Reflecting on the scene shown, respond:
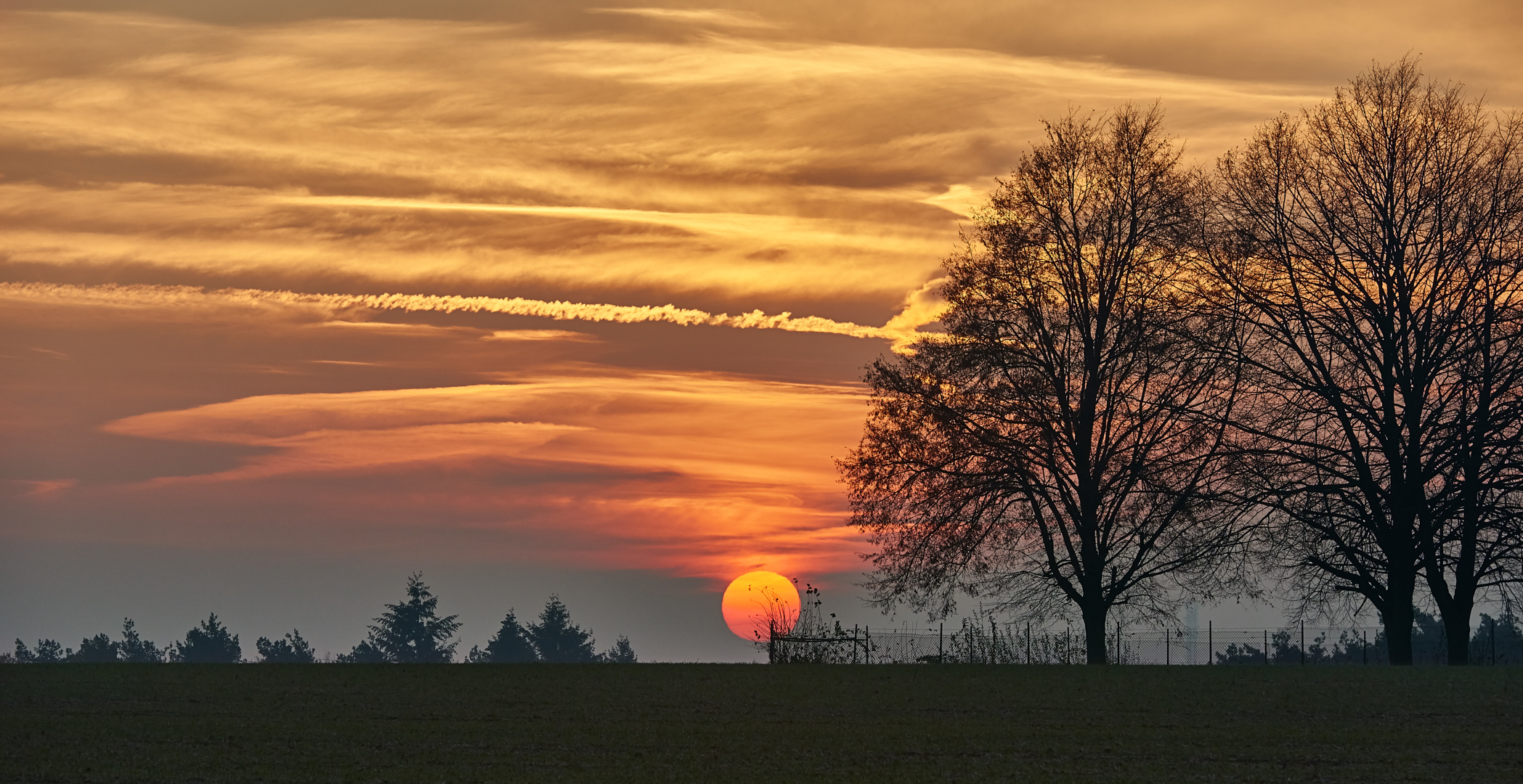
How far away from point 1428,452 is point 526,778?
97.2 feet

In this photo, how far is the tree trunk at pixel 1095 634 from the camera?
38.8 meters

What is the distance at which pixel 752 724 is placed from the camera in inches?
907

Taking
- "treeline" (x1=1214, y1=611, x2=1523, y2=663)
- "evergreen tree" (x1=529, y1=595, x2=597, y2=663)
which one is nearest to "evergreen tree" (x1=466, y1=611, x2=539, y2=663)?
"evergreen tree" (x1=529, y1=595, x2=597, y2=663)

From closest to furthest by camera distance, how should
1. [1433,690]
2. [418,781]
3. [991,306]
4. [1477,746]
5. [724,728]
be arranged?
[418,781] → [1477,746] → [724,728] → [1433,690] → [991,306]

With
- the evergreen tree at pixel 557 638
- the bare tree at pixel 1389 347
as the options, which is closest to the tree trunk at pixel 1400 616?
the bare tree at pixel 1389 347

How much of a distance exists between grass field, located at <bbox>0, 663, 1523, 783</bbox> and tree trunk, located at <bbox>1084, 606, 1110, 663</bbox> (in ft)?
22.9

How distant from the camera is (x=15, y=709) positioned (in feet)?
76.9

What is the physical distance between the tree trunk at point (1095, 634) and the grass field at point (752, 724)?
700 centimetres

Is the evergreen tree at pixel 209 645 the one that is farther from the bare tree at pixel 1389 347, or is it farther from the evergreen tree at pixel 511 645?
the bare tree at pixel 1389 347

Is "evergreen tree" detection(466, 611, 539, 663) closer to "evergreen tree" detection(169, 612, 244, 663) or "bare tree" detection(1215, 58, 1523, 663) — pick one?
"evergreen tree" detection(169, 612, 244, 663)

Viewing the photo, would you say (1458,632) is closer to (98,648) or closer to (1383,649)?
(1383,649)

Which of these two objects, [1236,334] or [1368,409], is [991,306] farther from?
[1368,409]

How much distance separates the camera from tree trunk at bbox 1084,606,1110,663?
38750mm

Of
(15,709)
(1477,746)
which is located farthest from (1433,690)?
(15,709)
